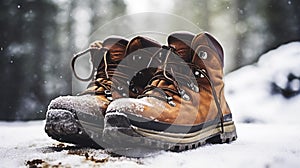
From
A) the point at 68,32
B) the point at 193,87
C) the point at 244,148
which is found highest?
the point at 68,32

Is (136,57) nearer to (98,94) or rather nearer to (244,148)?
(98,94)

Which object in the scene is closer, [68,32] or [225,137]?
[225,137]

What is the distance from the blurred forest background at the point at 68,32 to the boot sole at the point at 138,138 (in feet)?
2.36

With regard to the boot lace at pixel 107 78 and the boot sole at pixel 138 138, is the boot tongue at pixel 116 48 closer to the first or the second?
the boot lace at pixel 107 78

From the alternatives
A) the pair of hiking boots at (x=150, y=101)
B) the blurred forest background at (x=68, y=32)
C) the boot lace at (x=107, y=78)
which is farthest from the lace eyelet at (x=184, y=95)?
the blurred forest background at (x=68, y=32)

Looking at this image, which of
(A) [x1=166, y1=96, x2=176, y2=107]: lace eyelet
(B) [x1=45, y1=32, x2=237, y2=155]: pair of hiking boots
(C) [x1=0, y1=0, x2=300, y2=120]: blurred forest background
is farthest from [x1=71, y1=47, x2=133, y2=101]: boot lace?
(C) [x1=0, y1=0, x2=300, y2=120]: blurred forest background

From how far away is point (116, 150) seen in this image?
1.82 ft

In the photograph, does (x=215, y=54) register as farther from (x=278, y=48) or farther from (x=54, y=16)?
(x=54, y=16)

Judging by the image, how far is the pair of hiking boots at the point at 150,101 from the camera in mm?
526

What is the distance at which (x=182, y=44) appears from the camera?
64 cm

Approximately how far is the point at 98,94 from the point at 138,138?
0.17m

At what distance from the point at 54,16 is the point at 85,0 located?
128 mm

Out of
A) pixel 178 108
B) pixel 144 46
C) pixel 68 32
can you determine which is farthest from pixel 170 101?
pixel 68 32

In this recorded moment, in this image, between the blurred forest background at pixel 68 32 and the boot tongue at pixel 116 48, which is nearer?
the boot tongue at pixel 116 48
